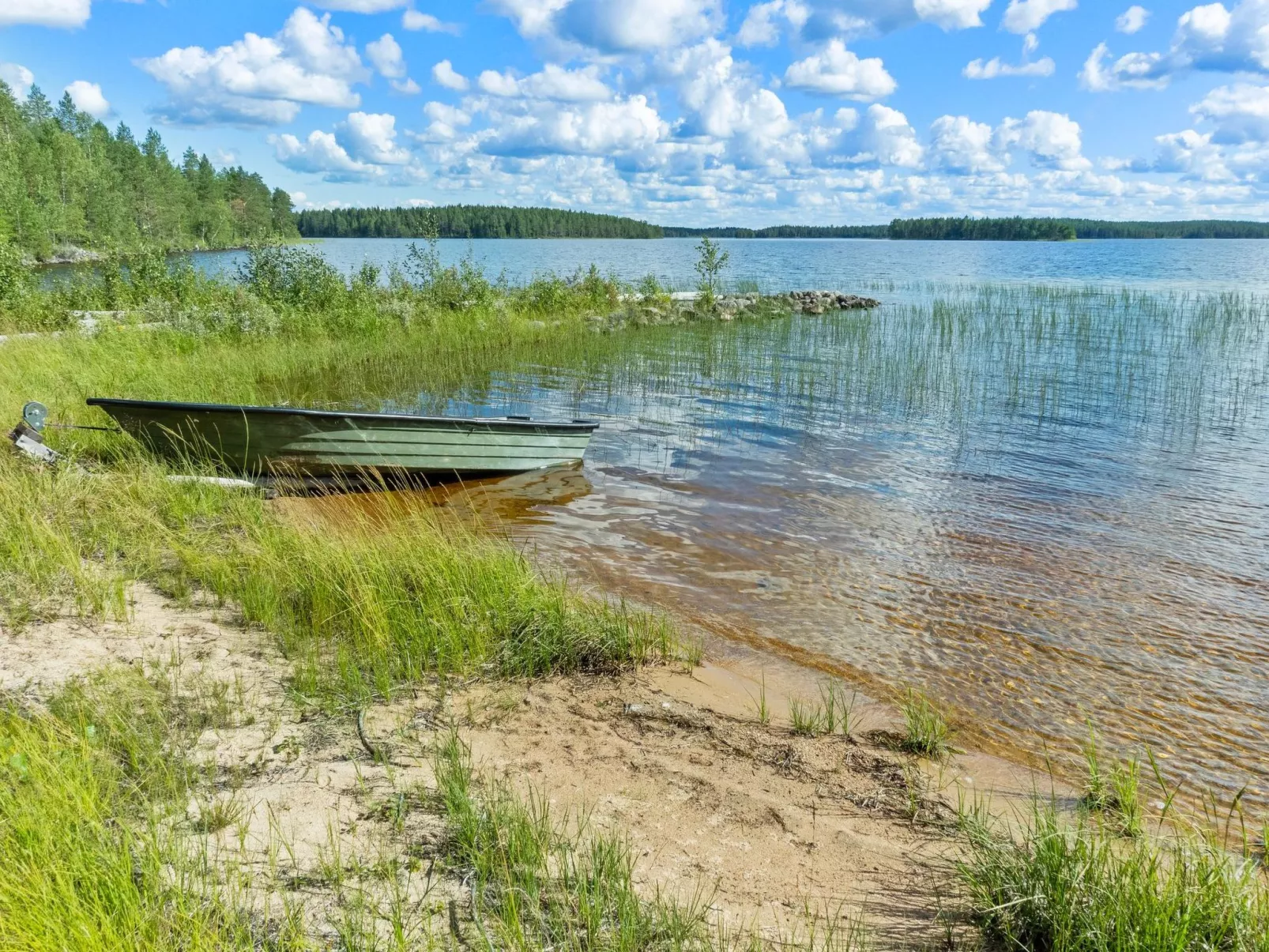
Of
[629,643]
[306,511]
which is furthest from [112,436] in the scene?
[629,643]

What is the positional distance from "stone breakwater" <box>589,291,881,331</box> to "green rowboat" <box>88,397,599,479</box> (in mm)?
12889

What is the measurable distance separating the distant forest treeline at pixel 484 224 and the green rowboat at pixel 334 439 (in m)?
124

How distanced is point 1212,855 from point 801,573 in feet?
14.2

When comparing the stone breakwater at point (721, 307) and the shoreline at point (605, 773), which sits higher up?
the stone breakwater at point (721, 307)

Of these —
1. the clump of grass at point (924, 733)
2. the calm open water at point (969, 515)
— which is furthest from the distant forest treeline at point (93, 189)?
the clump of grass at point (924, 733)

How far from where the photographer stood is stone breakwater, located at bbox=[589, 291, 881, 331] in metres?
23.3

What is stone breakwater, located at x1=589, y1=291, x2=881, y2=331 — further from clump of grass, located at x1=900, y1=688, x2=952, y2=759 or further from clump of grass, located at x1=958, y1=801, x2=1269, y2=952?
clump of grass, located at x1=958, y1=801, x2=1269, y2=952

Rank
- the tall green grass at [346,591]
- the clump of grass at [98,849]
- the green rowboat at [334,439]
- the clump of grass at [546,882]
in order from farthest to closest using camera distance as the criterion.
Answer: the green rowboat at [334,439]
the tall green grass at [346,591]
the clump of grass at [546,882]
the clump of grass at [98,849]

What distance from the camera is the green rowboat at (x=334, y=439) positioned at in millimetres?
7793

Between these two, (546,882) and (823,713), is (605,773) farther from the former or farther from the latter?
(823,713)

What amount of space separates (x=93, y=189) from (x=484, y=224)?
6759 centimetres

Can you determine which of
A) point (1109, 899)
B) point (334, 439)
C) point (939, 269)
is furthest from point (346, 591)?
point (939, 269)

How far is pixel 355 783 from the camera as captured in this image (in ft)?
10.7

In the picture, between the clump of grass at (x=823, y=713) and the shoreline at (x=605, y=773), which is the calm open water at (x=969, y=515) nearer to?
the clump of grass at (x=823, y=713)
